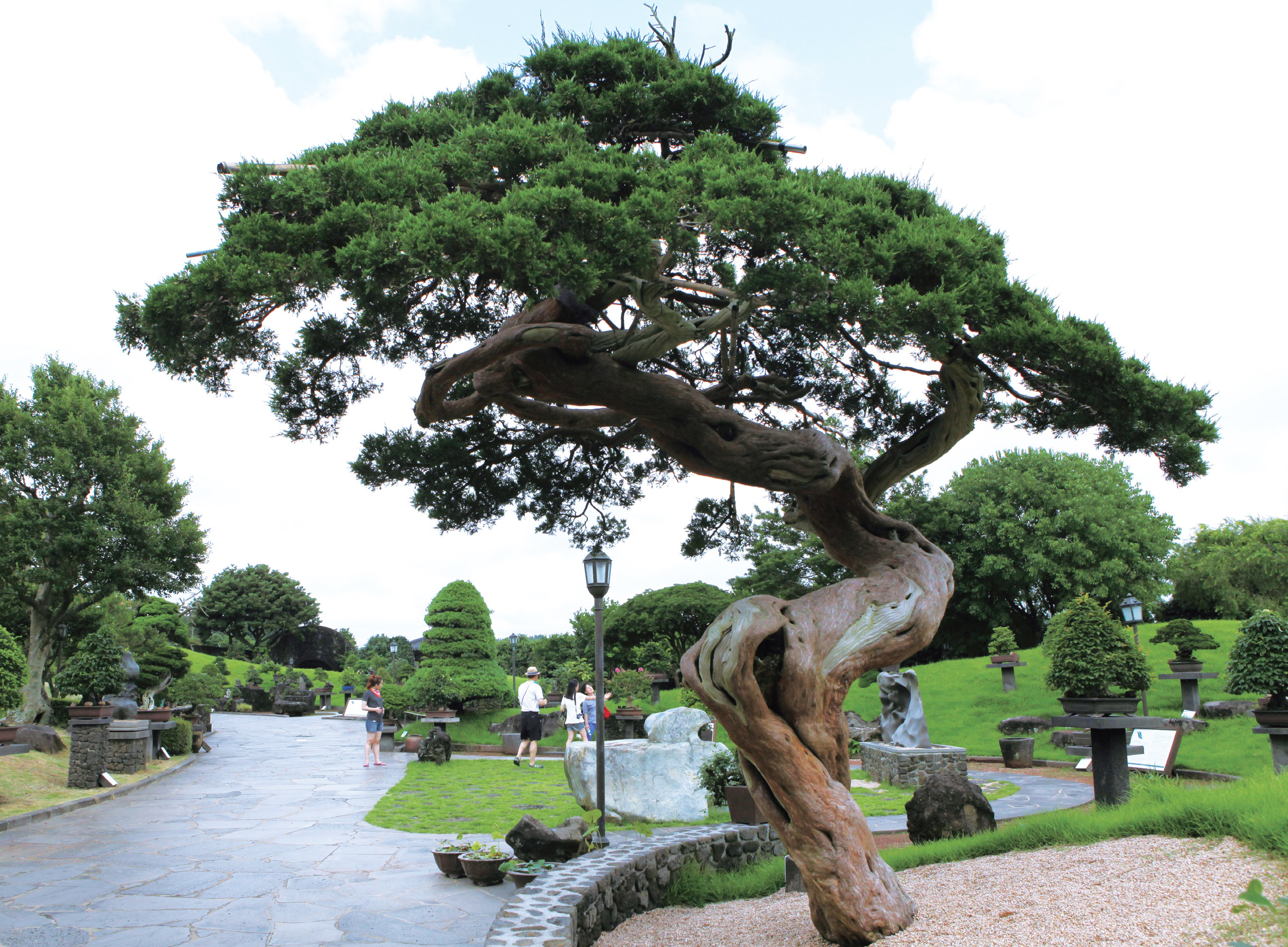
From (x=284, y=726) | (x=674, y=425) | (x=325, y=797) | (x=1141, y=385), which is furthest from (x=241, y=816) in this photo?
(x=284, y=726)

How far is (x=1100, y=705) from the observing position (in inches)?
314

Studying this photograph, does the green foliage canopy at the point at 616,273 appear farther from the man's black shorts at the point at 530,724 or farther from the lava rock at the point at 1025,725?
the lava rock at the point at 1025,725

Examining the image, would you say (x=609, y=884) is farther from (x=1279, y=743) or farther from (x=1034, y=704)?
(x=1034, y=704)

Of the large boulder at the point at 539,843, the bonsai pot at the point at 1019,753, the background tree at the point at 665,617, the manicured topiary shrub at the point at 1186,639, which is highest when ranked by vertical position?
the background tree at the point at 665,617

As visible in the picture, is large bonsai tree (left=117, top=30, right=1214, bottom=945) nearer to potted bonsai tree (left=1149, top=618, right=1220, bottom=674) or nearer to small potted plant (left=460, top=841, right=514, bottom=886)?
Result: small potted plant (left=460, top=841, right=514, bottom=886)

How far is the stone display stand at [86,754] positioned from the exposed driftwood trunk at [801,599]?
9.05m

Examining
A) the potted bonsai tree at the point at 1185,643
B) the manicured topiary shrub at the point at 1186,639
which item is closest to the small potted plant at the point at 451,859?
the potted bonsai tree at the point at 1185,643

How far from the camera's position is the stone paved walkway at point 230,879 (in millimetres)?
5426

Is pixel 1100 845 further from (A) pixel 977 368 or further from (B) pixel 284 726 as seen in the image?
(B) pixel 284 726

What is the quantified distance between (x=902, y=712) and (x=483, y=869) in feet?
29.8

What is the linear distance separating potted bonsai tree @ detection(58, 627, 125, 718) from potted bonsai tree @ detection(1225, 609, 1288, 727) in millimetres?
16049

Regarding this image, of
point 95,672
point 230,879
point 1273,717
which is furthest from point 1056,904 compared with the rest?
point 95,672

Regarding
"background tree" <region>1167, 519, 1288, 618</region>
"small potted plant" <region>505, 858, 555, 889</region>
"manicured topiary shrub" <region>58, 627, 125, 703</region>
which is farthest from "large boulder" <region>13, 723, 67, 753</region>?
"background tree" <region>1167, 519, 1288, 618</region>

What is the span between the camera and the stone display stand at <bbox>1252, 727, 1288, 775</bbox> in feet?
31.6
